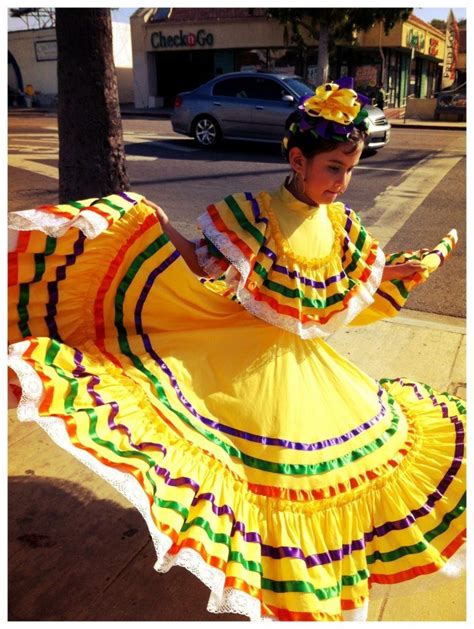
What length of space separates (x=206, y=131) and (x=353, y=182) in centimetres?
463

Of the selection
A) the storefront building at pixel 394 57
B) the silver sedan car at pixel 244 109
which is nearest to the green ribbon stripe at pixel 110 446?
the silver sedan car at pixel 244 109

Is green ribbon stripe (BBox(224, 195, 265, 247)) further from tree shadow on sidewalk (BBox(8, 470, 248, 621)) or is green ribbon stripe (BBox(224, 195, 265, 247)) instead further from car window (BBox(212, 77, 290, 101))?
car window (BBox(212, 77, 290, 101))

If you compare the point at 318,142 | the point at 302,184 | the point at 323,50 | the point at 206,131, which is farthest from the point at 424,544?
the point at 323,50

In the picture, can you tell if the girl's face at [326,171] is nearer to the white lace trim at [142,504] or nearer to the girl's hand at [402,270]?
the girl's hand at [402,270]

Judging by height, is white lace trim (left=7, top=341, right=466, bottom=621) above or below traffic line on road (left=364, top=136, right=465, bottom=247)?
below

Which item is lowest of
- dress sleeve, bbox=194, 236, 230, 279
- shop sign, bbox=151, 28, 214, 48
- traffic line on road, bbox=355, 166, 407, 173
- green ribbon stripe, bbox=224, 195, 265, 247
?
dress sleeve, bbox=194, 236, 230, 279

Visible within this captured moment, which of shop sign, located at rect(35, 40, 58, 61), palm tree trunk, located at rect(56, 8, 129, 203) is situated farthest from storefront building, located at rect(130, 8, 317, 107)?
palm tree trunk, located at rect(56, 8, 129, 203)

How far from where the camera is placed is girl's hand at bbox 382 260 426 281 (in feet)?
8.63

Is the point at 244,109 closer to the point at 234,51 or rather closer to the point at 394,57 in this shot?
the point at 234,51

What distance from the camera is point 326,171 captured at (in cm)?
222

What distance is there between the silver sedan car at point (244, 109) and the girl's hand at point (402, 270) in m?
10.4

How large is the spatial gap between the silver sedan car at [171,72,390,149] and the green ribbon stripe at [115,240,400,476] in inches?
430

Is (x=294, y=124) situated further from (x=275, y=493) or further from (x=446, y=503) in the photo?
(x=446, y=503)

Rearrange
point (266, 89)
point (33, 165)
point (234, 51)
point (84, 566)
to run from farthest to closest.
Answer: point (234, 51) → point (266, 89) → point (33, 165) → point (84, 566)
